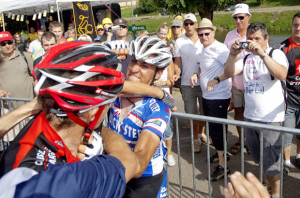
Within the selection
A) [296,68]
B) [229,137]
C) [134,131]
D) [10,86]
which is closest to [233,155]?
[229,137]

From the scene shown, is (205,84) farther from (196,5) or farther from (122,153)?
(196,5)

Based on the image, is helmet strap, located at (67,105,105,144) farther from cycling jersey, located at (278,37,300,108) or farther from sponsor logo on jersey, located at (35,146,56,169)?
cycling jersey, located at (278,37,300,108)

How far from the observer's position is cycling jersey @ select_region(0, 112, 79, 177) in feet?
3.94

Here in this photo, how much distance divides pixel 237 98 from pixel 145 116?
10.7 feet

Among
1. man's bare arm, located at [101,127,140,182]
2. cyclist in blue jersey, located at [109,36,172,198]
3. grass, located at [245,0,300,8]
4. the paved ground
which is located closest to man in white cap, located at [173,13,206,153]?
the paved ground

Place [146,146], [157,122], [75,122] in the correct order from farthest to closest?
[157,122] → [146,146] → [75,122]

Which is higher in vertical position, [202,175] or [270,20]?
[270,20]

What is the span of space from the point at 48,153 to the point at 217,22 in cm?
4075

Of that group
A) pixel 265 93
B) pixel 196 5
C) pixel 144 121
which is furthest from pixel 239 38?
pixel 196 5

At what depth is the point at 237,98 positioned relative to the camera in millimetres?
4949

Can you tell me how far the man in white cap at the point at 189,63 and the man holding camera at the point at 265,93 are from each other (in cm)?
127

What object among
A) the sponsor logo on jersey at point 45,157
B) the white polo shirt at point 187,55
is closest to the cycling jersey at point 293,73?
the white polo shirt at point 187,55

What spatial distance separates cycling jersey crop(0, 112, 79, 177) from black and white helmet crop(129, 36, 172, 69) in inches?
41.9

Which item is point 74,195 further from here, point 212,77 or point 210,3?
point 210,3
